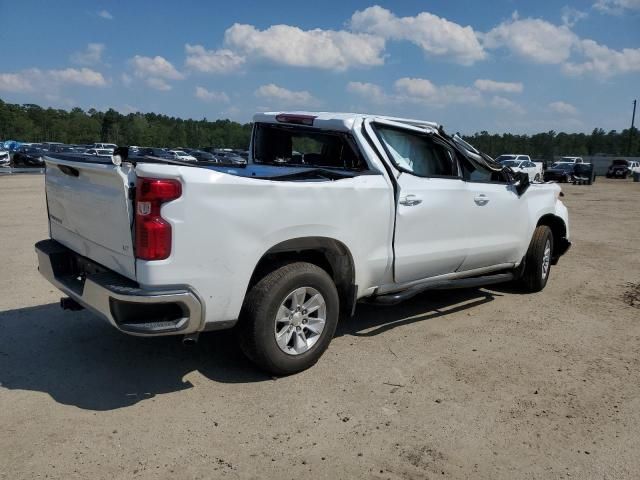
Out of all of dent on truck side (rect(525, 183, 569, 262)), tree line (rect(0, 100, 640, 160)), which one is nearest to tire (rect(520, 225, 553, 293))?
dent on truck side (rect(525, 183, 569, 262))

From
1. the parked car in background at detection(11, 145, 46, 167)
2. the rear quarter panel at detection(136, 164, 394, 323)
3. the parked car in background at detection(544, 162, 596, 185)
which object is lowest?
the parked car in background at detection(11, 145, 46, 167)

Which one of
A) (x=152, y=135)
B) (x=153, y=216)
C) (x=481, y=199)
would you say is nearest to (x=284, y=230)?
(x=153, y=216)

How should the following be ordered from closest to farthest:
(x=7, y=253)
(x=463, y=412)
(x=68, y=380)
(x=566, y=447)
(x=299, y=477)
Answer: (x=299, y=477) → (x=566, y=447) → (x=463, y=412) → (x=68, y=380) → (x=7, y=253)

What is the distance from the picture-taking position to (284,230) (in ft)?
12.3

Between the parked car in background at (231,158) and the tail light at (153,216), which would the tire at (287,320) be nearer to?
the tail light at (153,216)

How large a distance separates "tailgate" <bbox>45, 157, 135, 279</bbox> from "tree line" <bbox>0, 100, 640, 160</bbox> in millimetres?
97008

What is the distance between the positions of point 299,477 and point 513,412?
61.7 inches

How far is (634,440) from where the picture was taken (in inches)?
129

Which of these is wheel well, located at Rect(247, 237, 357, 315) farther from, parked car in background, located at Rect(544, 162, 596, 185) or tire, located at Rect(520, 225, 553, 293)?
parked car in background, located at Rect(544, 162, 596, 185)

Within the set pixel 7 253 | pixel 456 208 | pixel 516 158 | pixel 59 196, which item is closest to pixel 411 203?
pixel 456 208

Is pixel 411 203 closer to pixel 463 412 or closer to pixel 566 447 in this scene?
pixel 463 412

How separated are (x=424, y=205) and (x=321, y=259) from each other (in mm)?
1053

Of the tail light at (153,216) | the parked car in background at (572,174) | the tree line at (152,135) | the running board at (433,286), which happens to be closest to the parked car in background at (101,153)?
the tail light at (153,216)

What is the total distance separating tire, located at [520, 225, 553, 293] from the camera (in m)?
6.26
